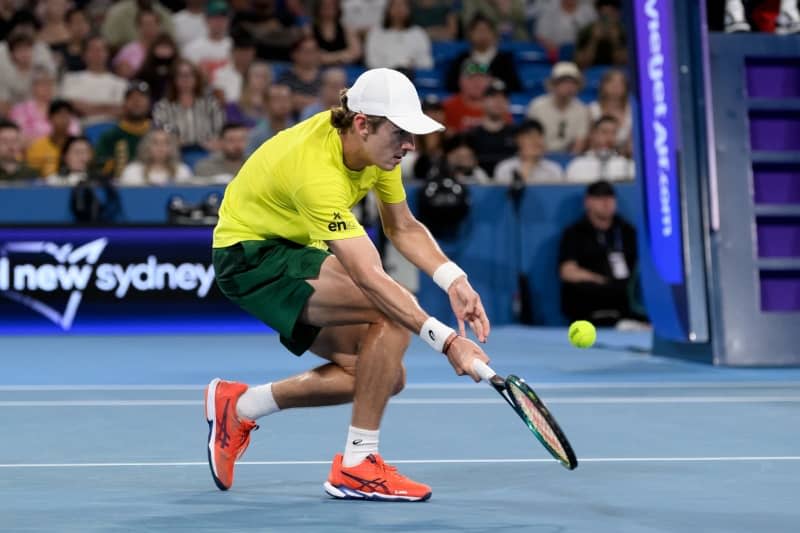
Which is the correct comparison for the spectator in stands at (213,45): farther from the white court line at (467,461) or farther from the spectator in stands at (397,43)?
the white court line at (467,461)

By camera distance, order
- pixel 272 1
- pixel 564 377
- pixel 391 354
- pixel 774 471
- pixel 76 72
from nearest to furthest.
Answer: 1. pixel 391 354
2. pixel 774 471
3. pixel 564 377
4. pixel 76 72
5. pixel 272 1

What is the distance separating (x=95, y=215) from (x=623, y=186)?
4.75m

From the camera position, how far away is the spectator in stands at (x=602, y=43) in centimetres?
1784

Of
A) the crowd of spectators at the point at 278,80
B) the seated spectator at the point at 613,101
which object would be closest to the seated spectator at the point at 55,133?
the crowd of spectators at the point at 278,80

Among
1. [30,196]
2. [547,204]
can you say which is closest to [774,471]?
A: [547,204]

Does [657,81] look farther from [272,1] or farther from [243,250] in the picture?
[272,1]

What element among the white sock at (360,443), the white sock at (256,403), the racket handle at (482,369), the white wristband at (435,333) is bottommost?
the white sock at (360,443)

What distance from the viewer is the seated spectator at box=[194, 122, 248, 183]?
13891 mm

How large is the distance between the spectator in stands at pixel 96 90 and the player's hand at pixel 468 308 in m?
10.5

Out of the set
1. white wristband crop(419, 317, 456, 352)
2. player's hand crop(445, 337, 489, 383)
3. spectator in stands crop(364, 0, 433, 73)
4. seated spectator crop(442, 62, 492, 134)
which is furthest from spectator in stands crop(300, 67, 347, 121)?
player's hand crop(445, 337, 489, 383)

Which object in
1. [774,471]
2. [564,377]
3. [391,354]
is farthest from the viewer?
[564,377]

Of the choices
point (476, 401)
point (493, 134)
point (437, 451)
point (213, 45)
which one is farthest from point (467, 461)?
point (213, 45)

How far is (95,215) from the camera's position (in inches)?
539

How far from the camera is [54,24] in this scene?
1708 centimetres
